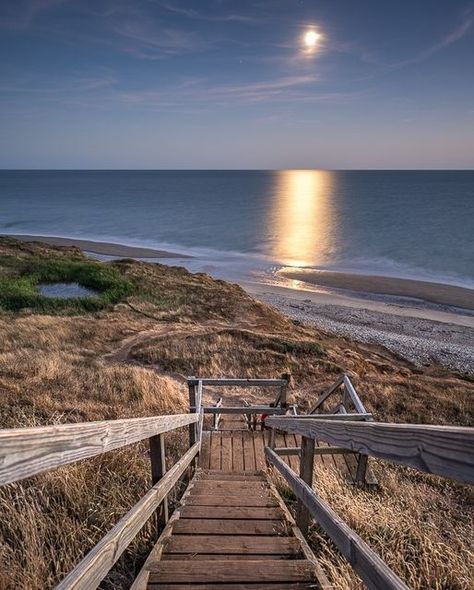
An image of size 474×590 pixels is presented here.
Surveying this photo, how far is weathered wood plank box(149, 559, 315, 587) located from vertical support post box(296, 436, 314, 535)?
2.11 feet

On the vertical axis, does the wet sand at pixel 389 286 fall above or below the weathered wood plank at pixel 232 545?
above

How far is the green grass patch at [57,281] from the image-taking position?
2041 centimetres

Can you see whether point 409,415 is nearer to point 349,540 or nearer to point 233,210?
point 349,540

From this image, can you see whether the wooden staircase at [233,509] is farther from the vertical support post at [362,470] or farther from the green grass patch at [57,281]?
the green grass patch at [57,281]

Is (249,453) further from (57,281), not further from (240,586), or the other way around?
(57,281)

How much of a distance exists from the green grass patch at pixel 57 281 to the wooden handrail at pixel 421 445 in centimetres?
1998

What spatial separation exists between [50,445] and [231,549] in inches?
82.0

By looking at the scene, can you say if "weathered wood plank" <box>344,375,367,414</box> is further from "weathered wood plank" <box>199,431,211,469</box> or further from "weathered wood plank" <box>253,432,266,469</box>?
"weathered wood plank" <box>199,431,211,469</box>

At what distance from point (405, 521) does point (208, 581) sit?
2.27m

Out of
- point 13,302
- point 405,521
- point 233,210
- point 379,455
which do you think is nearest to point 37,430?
point 379,455

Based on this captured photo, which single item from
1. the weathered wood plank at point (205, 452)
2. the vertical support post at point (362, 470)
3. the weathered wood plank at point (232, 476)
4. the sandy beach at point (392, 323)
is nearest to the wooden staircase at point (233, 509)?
the weathered wood plank at point (232, 476)

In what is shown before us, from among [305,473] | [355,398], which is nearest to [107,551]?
[305,473]

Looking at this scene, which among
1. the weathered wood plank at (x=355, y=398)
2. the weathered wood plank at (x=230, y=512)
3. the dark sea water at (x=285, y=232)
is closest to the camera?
the weathered wood plank at (x=230, y=512)

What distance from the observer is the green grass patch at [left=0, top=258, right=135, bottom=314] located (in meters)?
20.4
